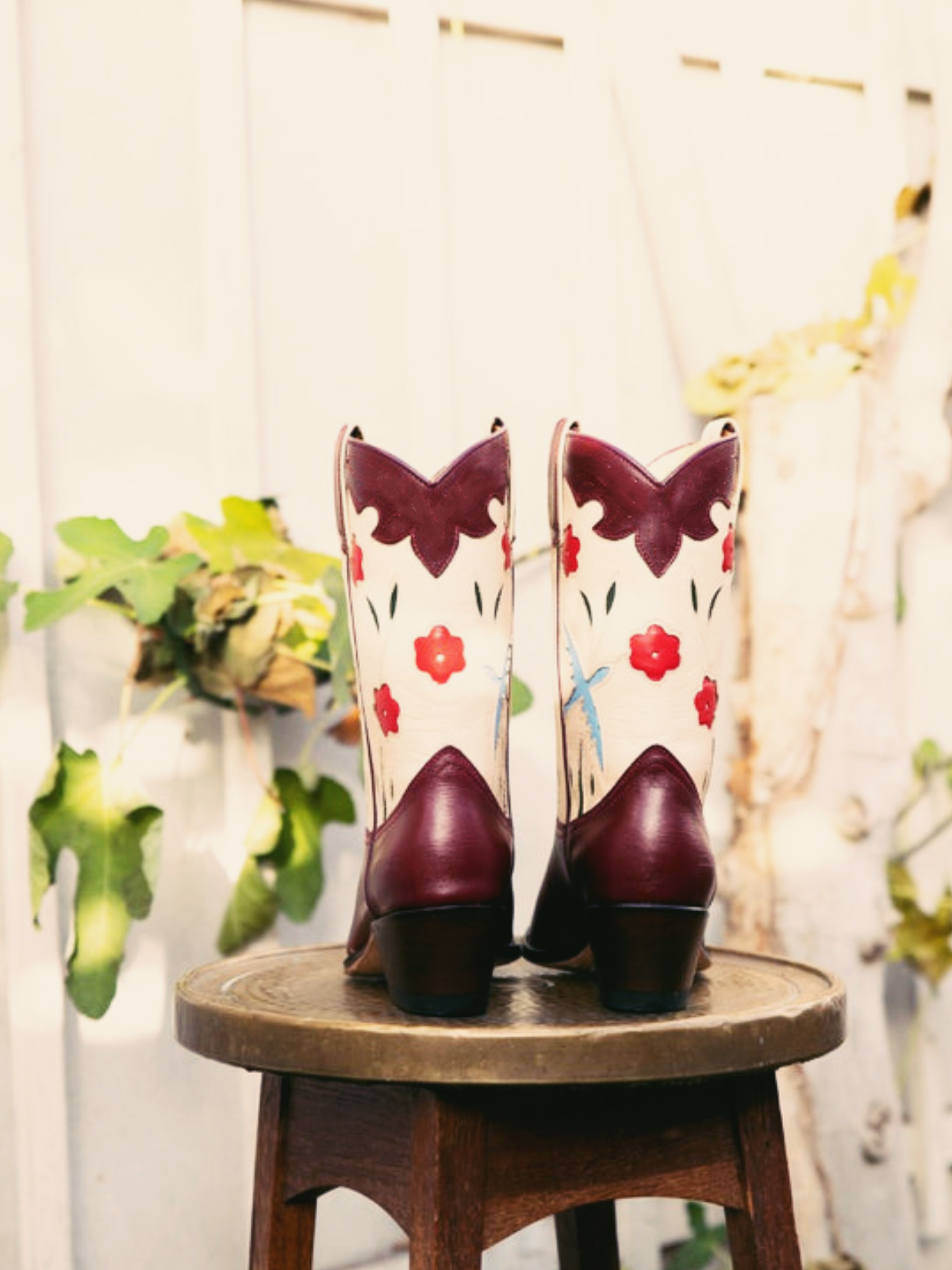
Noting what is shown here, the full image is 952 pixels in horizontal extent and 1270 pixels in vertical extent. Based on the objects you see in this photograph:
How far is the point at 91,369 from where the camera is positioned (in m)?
1.28

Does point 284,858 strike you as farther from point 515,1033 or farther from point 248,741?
point 515,1033

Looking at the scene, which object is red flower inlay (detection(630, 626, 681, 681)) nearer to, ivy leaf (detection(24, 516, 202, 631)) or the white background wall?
ivy leaf (detection(24, 516, 202, 631))

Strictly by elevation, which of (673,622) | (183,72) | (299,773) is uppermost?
(183,72)

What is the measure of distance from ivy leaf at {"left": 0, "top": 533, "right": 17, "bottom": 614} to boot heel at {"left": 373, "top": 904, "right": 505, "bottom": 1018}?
56cm

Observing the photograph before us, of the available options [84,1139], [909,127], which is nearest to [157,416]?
[84,1139]

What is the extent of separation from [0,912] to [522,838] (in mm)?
502

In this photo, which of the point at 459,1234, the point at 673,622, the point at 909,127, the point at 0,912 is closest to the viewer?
the point at 459,1234

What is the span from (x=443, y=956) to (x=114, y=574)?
53 centimetres

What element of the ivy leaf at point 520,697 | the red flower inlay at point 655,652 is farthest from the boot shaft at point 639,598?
the ivy leaf at point 520,697

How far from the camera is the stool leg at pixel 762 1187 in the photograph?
79 centimetres

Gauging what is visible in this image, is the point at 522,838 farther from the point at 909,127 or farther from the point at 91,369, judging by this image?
the point at 909,127

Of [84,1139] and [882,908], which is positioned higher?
[882,908]

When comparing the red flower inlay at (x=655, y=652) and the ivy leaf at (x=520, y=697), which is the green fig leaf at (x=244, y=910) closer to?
the ivy leaf at (x=520, y=697)

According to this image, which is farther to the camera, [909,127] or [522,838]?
[909,127]
